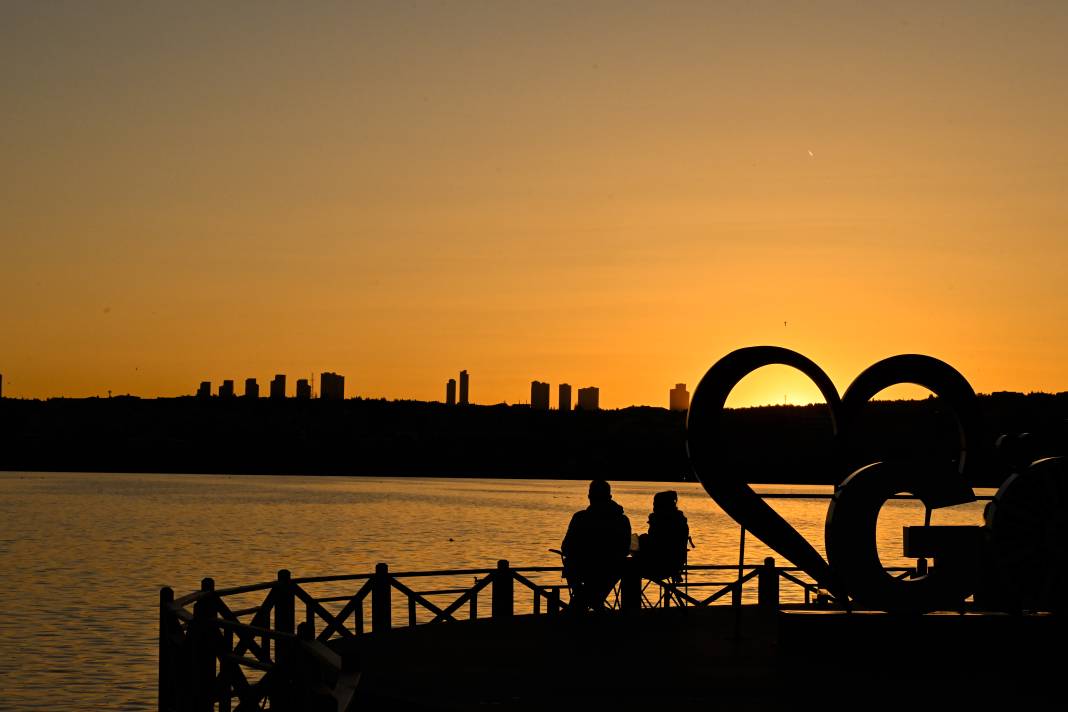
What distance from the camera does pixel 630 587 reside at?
21625mm

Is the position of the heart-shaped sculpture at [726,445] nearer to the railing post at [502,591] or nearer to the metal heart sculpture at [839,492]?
the metal heart sculpture at [839,492]

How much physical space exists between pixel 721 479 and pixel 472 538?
256 feet

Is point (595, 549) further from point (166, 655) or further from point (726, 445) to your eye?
point (166, 655)

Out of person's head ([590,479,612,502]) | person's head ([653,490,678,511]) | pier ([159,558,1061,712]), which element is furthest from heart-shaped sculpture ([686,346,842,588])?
person's head ([653,490,678,511])

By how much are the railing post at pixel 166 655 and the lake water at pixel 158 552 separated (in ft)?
42.9

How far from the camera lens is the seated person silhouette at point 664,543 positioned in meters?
20.3

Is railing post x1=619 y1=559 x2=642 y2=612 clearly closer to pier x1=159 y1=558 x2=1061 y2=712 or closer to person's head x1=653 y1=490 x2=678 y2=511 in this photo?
pier x1=159 y1=558 x2=1061 y2=712

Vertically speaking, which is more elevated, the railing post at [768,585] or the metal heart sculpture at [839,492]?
the metal heart sculpture at [839,492]

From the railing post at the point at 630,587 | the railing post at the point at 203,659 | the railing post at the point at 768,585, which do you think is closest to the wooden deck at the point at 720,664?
the railing post at the point at 630,587

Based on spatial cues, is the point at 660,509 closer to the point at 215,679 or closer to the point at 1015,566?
the point at 1015,566

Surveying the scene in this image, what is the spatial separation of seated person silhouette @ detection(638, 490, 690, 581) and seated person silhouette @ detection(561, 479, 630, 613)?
0.72 meters

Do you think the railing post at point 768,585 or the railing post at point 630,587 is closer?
the railing post at point 630,587

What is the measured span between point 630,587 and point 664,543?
166 centimetres

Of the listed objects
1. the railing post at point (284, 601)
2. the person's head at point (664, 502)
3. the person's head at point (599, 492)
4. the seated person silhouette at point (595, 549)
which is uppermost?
the person's head at point (599, 492)
